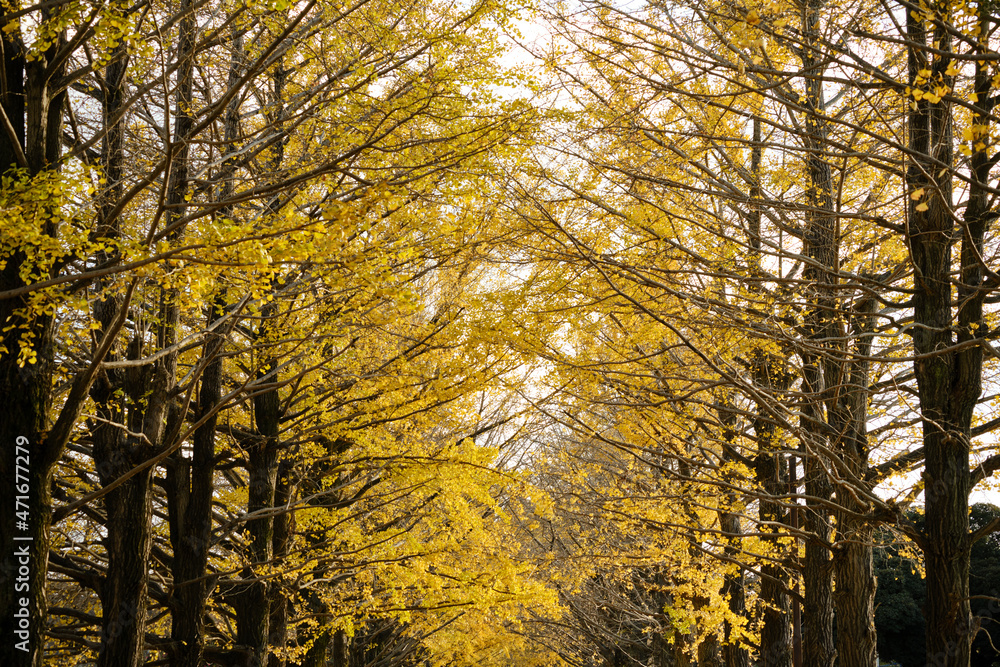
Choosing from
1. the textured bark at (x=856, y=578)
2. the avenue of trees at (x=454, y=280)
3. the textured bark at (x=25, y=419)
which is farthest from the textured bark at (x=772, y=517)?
the textured bark at (x=25, y=419)

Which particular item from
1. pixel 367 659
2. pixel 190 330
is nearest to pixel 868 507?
pixel 190 330

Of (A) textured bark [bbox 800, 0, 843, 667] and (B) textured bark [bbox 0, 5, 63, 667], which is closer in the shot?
(B) textured bark [bbox 0, 5, 63, 667]

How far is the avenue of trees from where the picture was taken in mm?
3643

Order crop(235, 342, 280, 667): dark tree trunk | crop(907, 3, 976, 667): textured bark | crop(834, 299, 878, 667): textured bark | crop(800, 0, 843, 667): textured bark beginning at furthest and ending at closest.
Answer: crop(235, 342, 280, 667): dark tree trunk → crop(834, 299, 878, 667): textured bark → crop(800, 0, 843, 667): textured bark → crop(907, 3, 976, 667): textured bark

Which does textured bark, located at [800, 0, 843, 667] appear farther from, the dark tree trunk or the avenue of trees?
the dark tree trunk

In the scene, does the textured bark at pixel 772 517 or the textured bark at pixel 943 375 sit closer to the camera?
the textured bark at pixel 943 375

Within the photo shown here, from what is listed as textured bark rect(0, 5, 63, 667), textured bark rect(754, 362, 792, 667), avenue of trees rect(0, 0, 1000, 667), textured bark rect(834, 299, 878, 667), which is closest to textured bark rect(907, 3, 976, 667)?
avenue of trees rect(0, 0, 1000, 667)

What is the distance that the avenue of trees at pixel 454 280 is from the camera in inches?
143

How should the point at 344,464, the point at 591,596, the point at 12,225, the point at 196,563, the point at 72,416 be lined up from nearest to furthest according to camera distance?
1. the point at 12,225
2. the point at 72,416
3. the point at 196,563
4. the point at 344,464
5. the point at 591,596

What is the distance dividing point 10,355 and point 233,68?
2971 millimetres

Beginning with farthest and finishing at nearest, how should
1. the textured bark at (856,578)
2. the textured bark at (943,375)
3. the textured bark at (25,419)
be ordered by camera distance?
the textured bark at (856,578), the textured bark at (943,375), the textured bark at (25,419)

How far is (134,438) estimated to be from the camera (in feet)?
18.3

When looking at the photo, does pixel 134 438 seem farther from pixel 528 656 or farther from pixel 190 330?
pixel 528 656

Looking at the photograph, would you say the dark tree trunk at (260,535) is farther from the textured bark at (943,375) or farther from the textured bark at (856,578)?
the textured bark at (943,375)
